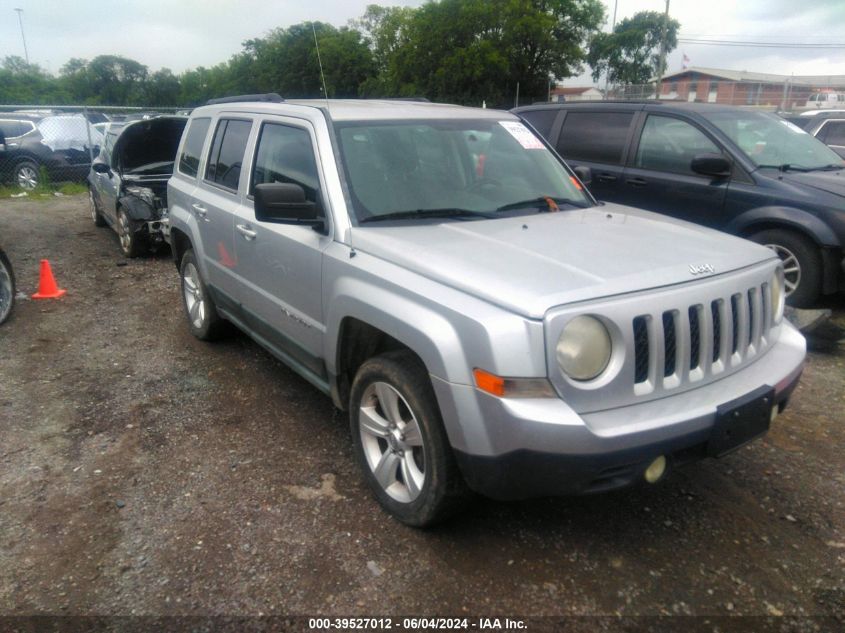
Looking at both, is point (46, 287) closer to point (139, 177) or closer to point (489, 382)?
point (139, 177)

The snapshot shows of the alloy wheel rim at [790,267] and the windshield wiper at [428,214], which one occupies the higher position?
the windshield wiper at [428,214]

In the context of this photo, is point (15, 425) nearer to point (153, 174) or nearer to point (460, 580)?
point (460, 580)

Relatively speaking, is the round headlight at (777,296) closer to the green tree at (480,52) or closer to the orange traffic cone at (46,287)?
the orange traffic cone at (46,287)

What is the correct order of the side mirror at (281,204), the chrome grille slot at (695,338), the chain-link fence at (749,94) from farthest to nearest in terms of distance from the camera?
the chain-link fence at (749,94) → the side mirror at (281,204) → the chrome grille slot at (695,338)

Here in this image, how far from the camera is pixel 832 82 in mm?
38562

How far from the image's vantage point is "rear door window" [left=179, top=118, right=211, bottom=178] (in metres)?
5.16

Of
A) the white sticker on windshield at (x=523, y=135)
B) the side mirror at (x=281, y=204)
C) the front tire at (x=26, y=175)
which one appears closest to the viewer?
the side mirror at (x=281, y=204)

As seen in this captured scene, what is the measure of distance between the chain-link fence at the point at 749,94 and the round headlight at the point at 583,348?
38.7ft

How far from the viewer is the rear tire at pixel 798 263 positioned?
577 cm

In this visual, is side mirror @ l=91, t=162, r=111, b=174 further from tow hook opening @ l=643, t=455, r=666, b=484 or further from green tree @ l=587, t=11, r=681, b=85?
green tree @ l=587, t=11, r=681, b=85

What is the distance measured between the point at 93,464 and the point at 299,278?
151cm

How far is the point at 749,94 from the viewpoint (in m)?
42.6

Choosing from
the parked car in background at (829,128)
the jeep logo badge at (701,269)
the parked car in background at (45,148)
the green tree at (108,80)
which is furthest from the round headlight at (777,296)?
the green tree at (108,80)

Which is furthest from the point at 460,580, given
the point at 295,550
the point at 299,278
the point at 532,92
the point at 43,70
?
the point at 43,70
